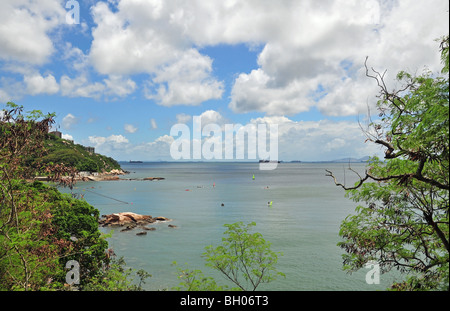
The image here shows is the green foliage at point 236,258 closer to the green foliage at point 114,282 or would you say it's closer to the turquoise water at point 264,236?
the green foliage at point 114,282

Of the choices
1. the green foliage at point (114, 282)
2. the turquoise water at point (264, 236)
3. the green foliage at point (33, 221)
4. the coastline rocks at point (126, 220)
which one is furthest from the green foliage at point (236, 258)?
the coastline rocks at point (126, 220)

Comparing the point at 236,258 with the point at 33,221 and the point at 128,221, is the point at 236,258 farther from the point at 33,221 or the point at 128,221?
the point at 128,221

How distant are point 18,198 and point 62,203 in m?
→ 13.3

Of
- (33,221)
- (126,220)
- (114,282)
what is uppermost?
(33,221)

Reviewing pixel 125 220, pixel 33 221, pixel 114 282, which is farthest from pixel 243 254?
pixel 125 220

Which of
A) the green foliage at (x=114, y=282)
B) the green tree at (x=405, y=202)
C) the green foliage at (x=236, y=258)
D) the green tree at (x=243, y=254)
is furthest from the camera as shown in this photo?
the green foliage at (x=114, y=282)

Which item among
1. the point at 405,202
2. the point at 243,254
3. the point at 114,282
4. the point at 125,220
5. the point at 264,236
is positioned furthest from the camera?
the point at 125,220

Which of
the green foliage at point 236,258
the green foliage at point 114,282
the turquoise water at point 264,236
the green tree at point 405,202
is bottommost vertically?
the turquoise water at point 264,236

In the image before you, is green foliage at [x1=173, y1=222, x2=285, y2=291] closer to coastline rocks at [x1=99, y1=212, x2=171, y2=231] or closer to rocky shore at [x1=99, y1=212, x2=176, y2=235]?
rocky shore at [x1=99, y1=212, x2=176, y2=235]

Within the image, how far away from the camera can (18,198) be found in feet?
46.3

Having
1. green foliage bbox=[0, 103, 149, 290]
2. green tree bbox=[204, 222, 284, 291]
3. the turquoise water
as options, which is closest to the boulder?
the turquoise water
